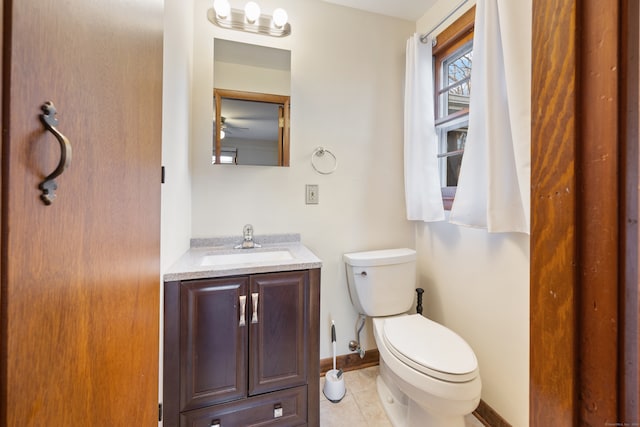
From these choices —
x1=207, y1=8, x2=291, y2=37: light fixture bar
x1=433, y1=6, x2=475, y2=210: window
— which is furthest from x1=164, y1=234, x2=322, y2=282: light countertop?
x1=207, y1=8, x2=291, y2=37: light fixture bar

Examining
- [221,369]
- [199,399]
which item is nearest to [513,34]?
[221,369]

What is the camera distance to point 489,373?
131 cm

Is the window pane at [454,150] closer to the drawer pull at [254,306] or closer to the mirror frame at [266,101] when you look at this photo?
the mirror frame at [266,101]

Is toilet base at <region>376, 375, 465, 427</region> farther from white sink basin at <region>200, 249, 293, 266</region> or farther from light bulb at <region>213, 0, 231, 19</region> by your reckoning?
light bulb at <region>213, 0, 231, 19</region>

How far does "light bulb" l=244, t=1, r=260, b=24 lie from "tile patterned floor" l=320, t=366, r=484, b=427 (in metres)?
2.24

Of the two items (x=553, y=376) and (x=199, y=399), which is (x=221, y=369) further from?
(x=553, y=376)

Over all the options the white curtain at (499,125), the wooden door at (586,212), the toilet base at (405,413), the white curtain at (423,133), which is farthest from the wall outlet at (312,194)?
the wooden door at (586,212)

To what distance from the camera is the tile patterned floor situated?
1.29 m

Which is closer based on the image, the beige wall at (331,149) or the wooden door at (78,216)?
the wooden door at (78,216)

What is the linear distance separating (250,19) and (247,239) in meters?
1.29

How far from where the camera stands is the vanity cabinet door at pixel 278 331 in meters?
1.10

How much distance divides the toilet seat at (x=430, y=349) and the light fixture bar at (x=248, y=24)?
1836 mm

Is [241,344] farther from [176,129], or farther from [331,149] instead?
[331,149]

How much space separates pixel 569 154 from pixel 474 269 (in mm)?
1283
